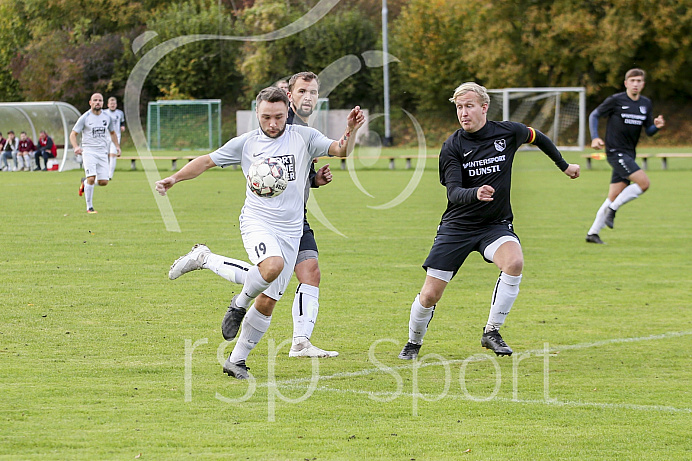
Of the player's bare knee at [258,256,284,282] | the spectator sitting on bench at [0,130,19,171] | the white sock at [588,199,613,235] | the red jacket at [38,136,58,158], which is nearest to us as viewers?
the player's bare knee at [258,256,284,282]

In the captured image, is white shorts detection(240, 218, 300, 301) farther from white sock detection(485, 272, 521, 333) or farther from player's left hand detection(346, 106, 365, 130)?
white sock detection(485, 272, 521, 333)

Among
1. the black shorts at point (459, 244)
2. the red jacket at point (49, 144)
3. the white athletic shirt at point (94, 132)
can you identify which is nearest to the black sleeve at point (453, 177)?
the black shorts at point (459, 244)

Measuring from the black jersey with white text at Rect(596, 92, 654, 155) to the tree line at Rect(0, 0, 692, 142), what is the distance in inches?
1487

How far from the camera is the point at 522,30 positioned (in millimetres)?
53844

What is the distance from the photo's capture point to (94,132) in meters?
18.6

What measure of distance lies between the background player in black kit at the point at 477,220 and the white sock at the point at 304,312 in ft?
2.41

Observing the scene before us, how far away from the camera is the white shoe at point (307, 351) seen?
692 cm

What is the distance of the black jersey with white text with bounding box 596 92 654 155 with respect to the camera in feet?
46.7

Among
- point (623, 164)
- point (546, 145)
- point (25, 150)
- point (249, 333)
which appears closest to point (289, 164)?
point (249, 333)

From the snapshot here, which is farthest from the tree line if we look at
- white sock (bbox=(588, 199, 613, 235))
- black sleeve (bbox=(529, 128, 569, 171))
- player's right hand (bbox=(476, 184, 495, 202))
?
player's right hand (bbox=(476, 184, 495, 202))

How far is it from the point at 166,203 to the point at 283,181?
1376 centimetres

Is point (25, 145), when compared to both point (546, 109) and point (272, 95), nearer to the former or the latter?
point (546, 109)

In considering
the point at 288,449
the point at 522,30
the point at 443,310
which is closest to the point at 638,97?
the point at 443,310

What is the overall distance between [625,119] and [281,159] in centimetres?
933
